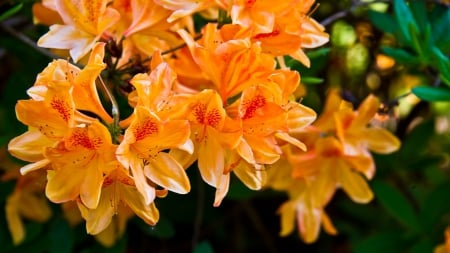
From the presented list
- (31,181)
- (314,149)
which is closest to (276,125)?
(314,149)

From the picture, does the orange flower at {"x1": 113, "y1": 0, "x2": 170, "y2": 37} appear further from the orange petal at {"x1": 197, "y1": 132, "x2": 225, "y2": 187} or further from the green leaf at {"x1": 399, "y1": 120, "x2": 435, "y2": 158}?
the green leaf at {"x1": 399, "y1": 120, "x2": 435, "y2": 158}

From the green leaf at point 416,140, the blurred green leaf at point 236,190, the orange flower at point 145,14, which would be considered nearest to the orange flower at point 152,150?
the orange flower at point 145,14

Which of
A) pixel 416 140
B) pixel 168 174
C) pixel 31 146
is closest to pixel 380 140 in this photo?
pixel 416 140

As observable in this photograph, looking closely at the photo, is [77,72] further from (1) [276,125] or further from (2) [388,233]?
(2) [388,233]

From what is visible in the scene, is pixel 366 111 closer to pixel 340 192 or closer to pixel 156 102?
pixel 156 102

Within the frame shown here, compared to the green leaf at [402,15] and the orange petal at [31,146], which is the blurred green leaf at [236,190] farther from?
the orange petal at [31,146]

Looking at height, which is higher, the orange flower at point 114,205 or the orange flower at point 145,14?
the orange flower at point 145,14
